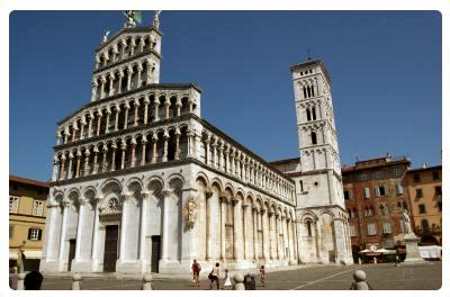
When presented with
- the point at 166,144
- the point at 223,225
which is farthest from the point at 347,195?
the point at 166,144

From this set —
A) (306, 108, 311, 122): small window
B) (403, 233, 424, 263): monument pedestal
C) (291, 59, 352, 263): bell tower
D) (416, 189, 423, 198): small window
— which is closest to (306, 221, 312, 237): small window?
(291, 59, 352, 263): bell tower

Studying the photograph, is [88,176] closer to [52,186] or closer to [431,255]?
[52,186]

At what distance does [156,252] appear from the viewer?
72.0 feet

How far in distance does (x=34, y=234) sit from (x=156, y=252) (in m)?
15.8

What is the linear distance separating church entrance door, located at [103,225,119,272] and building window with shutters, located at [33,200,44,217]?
11.9 metres

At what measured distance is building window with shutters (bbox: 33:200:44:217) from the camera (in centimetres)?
3253

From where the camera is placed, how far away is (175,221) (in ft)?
71.5

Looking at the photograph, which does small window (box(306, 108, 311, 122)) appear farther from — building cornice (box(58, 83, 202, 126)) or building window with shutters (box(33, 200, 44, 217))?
building window with shutters (box(33, 200, 44, 217))

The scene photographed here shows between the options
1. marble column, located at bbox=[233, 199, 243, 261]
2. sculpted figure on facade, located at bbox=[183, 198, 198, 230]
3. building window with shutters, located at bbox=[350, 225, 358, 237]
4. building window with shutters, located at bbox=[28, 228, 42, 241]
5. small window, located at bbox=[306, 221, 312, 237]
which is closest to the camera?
sculpted figure on facade, located at bbox=[183, 198, 198, 230]

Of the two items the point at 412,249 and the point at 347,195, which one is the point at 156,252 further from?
the point at 347,195

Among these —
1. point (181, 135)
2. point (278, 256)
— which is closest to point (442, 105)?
point (181, 135)

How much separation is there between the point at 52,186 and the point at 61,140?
379 centimetres

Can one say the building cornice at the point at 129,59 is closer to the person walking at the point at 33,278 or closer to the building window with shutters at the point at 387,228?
the person walking at the point at 33,278

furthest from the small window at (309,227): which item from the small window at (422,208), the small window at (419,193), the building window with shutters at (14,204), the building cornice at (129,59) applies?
the building window with shutters at (14,204)
